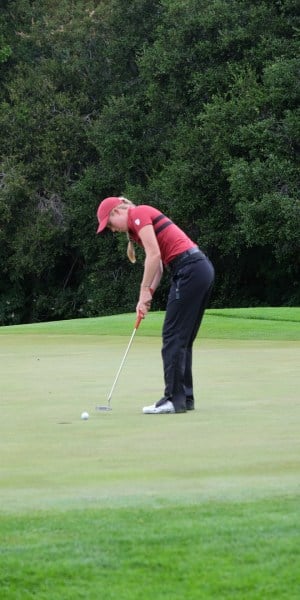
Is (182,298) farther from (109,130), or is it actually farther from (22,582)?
(109,130)

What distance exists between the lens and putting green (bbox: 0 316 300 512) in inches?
240

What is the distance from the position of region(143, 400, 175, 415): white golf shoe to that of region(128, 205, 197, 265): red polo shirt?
1188mm

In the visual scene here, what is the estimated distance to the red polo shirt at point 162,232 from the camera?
32.1ft

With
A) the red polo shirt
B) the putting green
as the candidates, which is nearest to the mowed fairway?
the putting green

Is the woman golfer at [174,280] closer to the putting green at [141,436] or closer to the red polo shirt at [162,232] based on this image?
the red polo shirt at [162,232]

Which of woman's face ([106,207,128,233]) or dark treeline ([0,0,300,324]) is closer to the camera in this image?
woman's face ([106,207,128,233])

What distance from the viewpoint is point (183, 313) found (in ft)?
32.6

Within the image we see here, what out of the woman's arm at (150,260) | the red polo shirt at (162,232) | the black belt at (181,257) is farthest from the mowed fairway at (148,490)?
the red polo shirt at (162,232)

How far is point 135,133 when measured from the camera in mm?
47875

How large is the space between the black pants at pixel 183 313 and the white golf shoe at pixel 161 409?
0.14 metres

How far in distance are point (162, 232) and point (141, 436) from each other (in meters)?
2.29

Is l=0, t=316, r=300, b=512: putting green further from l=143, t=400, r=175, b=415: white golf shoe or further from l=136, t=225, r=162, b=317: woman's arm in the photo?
l=136, t=225, r=162, b=317: woman's arm

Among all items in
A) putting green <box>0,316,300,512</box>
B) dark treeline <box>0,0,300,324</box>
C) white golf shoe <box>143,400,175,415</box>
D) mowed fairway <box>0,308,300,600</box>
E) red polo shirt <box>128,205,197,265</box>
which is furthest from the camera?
dark treeline <box>0,0,300,324</box>

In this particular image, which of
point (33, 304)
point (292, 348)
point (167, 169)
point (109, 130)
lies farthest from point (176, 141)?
point (292, 348)
